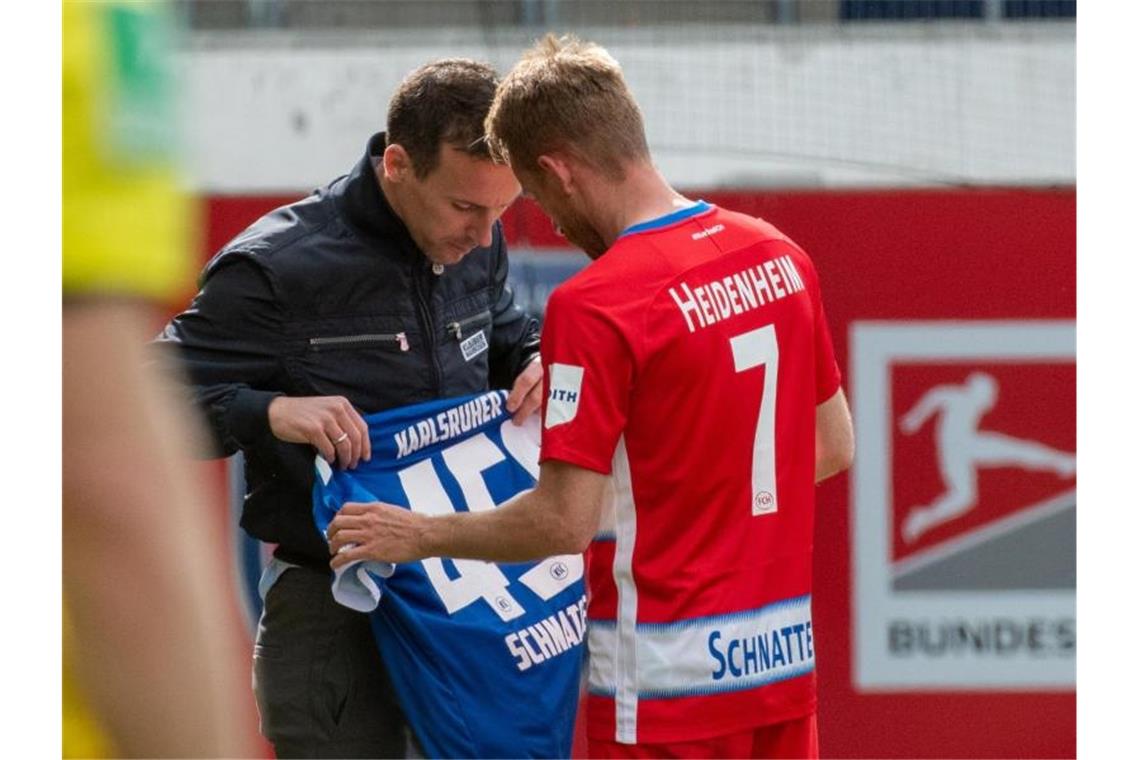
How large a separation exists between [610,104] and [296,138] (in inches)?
202

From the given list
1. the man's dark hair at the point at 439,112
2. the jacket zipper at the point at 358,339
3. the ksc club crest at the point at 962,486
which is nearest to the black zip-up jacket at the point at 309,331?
the jacket zipper at the point at 358,339

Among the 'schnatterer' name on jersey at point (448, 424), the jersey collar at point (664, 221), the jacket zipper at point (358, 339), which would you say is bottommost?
the 'schnatterer' name on jersey at point (448, 424)

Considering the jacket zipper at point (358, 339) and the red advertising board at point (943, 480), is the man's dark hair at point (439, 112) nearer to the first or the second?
the jacket zipper at point (358, 339)

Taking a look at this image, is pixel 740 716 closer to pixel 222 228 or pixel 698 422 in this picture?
pixel 698 422

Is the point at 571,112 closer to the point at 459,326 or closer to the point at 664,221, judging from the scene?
the point at 664,221

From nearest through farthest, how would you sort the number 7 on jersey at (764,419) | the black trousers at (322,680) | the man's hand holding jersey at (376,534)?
the number 7 on jersey at (764,419) → the man's hand holding jersey at (376,534) → the black trousers at (322,680)

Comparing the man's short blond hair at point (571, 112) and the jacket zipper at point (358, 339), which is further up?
the man's short blond hair at point (571, 112)

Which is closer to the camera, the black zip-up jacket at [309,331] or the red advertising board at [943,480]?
the black zip-up jacket at [309,331]

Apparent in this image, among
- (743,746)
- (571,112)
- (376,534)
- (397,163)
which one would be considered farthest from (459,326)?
(743,746)

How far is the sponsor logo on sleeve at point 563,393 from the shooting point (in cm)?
245

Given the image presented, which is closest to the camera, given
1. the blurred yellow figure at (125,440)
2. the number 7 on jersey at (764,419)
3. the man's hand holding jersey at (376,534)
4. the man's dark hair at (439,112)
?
the blurred yellow figure at (125,440)

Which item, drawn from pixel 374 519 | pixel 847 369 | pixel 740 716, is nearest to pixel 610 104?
pixel 374 519

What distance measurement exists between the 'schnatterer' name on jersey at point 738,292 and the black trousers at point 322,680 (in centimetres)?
99

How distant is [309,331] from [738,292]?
2.82 feet
